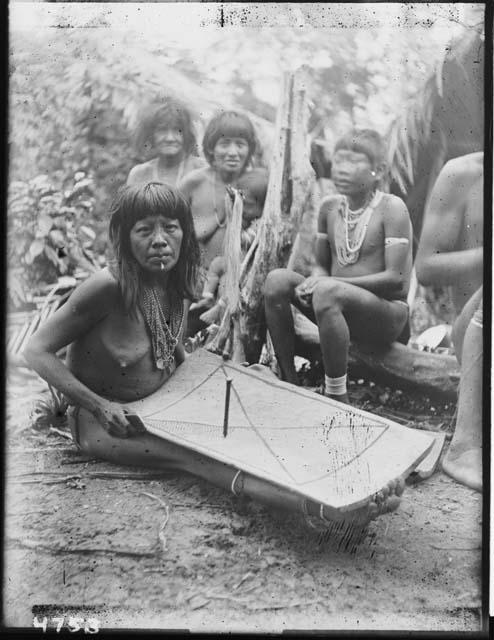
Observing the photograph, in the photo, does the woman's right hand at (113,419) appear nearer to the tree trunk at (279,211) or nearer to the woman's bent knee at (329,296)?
the tree trunk at (279,211)

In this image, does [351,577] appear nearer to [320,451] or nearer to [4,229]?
[320,451]

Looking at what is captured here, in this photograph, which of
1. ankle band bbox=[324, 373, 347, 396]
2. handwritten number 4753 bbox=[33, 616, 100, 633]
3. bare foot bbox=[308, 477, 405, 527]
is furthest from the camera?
ankle band bbox=[324, 373, 347, 396]

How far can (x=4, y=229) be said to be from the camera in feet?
10.8

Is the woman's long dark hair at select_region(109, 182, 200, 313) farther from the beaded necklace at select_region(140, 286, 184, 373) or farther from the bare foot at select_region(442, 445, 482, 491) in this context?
the bare foot at select_region(442, 445, 482, 491)

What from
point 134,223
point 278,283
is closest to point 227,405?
point 278,283

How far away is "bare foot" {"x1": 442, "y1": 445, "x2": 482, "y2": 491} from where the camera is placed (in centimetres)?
328

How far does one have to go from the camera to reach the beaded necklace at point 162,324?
10.5ft

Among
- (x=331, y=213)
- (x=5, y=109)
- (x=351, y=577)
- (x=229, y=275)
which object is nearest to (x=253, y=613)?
(x=351, y=577)

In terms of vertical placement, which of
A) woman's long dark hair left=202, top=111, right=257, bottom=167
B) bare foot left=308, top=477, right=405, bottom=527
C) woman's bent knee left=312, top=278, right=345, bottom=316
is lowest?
bare foot left=308, top=477, right=405, bottom=527

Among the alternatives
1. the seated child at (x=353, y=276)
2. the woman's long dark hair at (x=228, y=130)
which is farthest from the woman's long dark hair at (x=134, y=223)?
the seated child at (x=353, y=276)

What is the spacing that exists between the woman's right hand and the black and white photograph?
1.2 inches

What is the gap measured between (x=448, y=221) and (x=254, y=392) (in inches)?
47.0

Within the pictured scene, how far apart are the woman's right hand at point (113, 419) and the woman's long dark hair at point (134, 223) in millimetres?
432

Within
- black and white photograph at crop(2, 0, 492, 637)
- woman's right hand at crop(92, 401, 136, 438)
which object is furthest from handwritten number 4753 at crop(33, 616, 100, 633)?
woman's right hand at crop(92, 401, 136, 438)
